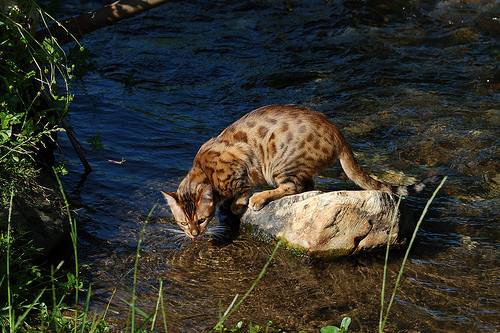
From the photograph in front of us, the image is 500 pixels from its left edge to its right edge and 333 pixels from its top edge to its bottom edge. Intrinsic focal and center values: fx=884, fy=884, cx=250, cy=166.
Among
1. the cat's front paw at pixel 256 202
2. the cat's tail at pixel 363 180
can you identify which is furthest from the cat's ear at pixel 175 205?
the cat's tail at pixel 363 180

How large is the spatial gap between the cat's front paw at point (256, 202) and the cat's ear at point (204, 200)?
0.31 m

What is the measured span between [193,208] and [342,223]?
3.85 feet

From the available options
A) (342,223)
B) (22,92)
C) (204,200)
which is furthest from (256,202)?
(22,92)

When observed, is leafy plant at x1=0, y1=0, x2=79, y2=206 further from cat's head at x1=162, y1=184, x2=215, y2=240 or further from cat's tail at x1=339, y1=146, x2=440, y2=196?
cat's tail at x1=339, y1=146, x2=440, y2=196

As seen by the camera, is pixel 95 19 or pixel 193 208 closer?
pixel 193 208

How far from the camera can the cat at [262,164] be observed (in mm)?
6648

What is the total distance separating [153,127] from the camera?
29.0 ft

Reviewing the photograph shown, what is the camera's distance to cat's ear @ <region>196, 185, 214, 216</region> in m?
6.63

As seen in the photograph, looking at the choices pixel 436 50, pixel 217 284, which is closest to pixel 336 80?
pixel 436 50

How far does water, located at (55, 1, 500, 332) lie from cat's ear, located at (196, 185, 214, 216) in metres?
0.24

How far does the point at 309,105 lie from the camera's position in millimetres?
9344

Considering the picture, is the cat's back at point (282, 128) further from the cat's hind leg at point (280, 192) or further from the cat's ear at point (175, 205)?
the cat's ear at point (175, 205)

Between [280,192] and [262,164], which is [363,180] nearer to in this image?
[280,192]

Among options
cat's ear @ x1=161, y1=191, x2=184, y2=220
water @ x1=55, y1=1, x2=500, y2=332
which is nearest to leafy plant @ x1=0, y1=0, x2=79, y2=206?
water @ x1=55, y1=1, x2=500, y2=332
